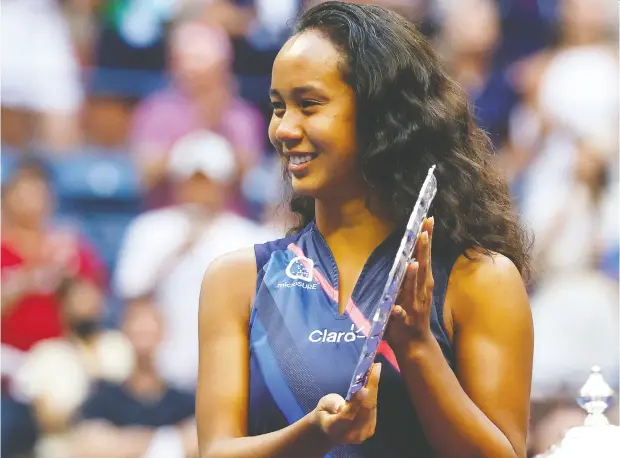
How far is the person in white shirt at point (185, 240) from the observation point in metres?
4.81

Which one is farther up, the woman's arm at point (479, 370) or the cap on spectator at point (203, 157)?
the cap on spectator at point (203, 157)

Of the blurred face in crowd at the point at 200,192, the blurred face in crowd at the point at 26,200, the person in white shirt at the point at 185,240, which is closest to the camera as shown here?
the person in white shirt at the point at 185,240

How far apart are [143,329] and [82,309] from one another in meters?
0.31

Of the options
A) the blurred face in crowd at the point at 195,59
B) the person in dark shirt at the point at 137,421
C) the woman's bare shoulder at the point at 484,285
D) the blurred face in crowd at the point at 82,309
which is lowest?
the woman's bare shoulder at the point at 484,285

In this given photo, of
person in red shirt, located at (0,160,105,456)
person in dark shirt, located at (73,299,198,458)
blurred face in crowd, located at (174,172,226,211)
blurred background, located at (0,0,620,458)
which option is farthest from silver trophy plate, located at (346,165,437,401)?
blurred face in crowd, located at (174,172,226,211)

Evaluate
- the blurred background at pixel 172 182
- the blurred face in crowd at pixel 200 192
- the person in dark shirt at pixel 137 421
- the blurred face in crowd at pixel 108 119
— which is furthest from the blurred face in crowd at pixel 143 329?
the blurred face in crowd at pixel 108 119

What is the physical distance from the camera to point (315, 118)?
1.87m

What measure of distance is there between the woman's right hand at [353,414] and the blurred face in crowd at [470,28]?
13.4ft

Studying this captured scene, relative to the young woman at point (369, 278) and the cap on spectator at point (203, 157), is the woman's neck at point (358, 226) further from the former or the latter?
the cap on spectator at point (203, 157)

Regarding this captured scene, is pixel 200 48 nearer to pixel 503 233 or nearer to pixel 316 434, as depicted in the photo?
pixel 503 233

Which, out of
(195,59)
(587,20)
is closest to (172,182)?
(195,59)

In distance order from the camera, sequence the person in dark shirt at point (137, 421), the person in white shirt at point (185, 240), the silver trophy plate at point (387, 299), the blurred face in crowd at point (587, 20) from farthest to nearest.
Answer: the blurred face in crowd at point (587, 20)
the person in white shirt at point (185, 240)
the person in dark shirt at point (137, 421)
the silver trophy plate at point (387, 299)

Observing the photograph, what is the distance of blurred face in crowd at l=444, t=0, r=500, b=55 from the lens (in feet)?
17.9

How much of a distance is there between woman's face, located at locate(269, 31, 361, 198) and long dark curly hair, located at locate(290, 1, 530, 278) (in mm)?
26
